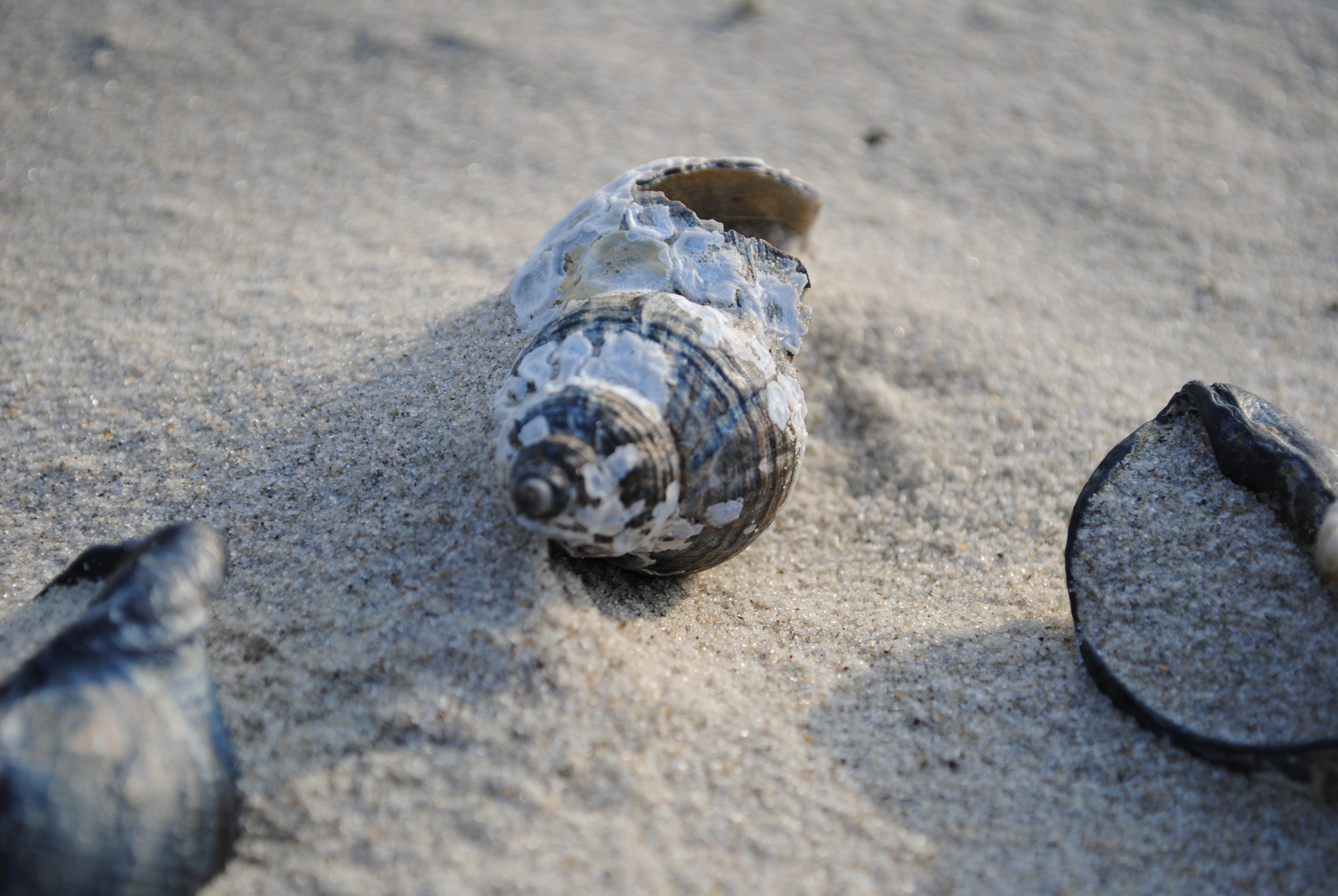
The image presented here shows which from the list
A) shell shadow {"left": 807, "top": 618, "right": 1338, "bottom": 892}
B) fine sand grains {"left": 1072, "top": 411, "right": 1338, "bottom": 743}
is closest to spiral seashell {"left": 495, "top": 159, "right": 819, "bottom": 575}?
shell shadow {"left": 807, "top": 618, "right": 1338, "bottom": 892}

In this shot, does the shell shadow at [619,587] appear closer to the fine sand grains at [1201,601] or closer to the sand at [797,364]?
the sand at [797,364]

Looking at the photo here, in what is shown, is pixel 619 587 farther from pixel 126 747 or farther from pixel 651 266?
pixel 126 747

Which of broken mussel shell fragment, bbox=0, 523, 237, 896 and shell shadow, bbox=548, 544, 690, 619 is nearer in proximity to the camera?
broken mussel shell fragment, bbox=0, 523, 237, 896

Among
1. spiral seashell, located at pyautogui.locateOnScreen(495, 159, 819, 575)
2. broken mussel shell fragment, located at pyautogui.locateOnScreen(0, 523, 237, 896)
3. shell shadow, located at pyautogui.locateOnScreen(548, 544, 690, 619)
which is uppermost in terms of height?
spiral seashell, located at pyautogui.locateOnScreen(495, 159, 819, 575)

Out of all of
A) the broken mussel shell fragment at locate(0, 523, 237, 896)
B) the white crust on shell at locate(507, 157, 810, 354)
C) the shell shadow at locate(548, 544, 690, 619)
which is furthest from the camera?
the white crust on shell at locate(507, 157, 810, 354)

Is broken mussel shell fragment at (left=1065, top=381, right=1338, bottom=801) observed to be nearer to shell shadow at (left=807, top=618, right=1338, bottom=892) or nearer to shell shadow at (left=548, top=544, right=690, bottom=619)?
shell shadow at (left=807, top=618, right=1338, bottom=892)

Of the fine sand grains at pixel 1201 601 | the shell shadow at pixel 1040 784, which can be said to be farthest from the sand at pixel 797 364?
the fine sand grains at pixel 1201 601

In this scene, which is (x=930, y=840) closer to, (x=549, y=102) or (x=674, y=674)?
(x=674, y=674)

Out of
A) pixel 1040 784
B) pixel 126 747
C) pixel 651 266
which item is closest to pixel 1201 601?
pixel 1040 784
